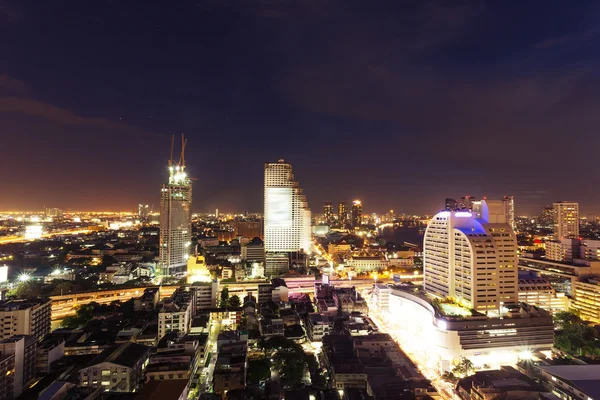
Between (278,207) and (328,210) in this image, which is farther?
(328,210)

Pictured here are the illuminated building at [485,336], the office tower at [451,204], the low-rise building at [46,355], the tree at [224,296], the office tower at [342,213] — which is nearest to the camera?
the low-rise building at [46,355]

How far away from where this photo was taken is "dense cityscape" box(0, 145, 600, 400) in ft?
33.0

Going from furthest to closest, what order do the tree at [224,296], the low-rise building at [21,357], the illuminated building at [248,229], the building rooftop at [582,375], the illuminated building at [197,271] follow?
the illuminated building at [248,229]
the illuminated building at [197,271]
the tree at [224,296]
the low-rise building at [21,357]
the building rooftop at [582,375]

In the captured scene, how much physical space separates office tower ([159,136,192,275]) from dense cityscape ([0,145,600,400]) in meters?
0.13

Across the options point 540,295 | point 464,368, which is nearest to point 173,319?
point 464,368

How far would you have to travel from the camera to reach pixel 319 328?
48.4ft

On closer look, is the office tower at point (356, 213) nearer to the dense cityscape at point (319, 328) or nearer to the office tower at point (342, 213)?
the office tower at point (342, 213)

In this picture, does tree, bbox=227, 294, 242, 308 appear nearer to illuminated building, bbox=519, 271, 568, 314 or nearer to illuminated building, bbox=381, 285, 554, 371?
illuminated building, bbox=381, 285, 554, 371

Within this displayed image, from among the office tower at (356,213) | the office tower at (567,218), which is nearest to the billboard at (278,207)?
the office tower at (567,218)

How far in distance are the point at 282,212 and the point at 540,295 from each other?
19938 millimetres

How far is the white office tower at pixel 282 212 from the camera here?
1220 inches

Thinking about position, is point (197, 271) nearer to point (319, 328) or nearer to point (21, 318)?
point (21, 318)

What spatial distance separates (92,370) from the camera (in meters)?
10.1

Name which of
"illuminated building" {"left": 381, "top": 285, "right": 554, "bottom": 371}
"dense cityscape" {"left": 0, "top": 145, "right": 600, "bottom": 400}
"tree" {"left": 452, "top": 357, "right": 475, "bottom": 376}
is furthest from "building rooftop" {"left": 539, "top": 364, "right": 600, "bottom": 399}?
"illuminated building" {"left": 381, "top": 285, "right": 554, "bottom": 371}
